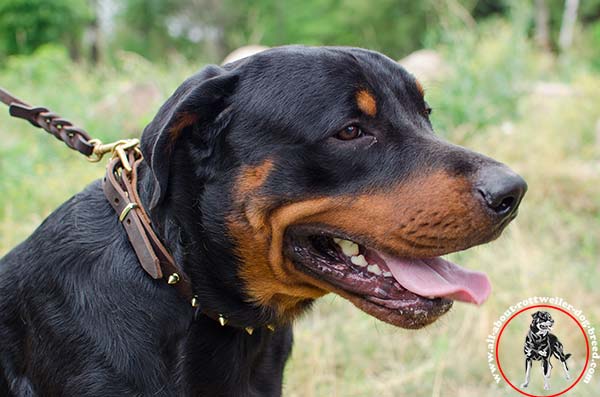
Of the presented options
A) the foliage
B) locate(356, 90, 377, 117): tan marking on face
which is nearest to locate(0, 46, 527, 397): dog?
locate(356, 90, 377, 117): tan marking on face

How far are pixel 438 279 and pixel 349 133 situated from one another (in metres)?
0.63

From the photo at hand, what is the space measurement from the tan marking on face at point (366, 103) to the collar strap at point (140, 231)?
89 cm

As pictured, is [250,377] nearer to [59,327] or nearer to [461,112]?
[59,327]

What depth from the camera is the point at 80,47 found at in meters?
35.0

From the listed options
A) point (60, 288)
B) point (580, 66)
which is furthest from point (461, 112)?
point (580, 66)

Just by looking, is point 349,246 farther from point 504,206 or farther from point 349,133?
point 504,206

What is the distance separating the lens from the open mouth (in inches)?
97.3

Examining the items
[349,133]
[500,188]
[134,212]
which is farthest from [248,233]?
[500,188]

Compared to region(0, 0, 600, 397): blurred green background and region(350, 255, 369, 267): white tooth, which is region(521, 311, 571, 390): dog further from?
region(350, 255, 369, 267): white tooth

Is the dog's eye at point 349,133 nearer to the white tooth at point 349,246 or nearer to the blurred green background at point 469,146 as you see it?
the white tooth at point 349,246

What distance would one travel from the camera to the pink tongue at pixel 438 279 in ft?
8.12

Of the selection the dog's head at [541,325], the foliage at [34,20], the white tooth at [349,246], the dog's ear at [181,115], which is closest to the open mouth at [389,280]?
the white tooth at [349,246]

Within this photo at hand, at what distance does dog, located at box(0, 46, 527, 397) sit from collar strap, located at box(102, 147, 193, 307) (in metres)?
0.04

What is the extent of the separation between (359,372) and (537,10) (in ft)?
112
